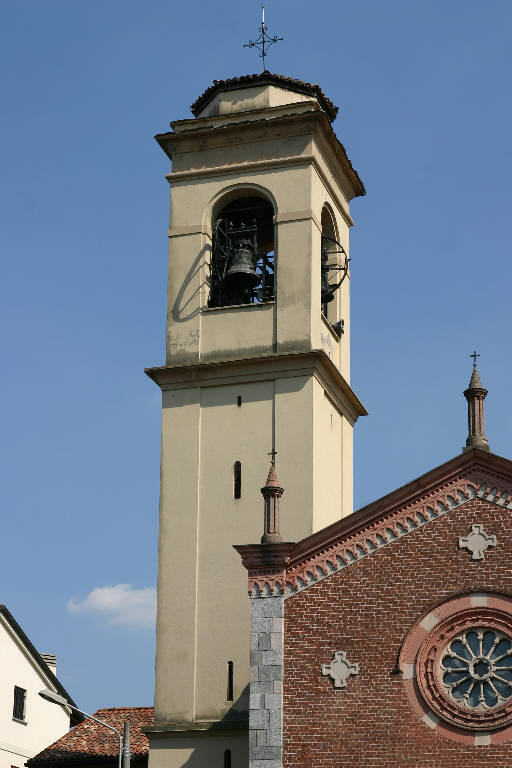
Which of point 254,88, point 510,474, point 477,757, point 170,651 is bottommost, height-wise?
point 477,757

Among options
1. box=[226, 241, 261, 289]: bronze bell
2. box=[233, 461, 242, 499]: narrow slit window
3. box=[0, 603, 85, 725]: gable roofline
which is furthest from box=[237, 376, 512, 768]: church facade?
box=[0, 603, 85, 725]: gable roofline

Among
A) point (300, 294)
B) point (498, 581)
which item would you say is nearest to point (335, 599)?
point (498, 581)

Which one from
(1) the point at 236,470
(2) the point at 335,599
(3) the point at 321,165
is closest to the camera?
(2) the point at 335,599

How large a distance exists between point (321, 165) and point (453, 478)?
1089 cm

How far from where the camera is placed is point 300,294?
109 feet

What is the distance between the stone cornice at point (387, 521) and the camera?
27.0 metres

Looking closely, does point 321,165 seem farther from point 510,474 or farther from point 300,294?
point 510,474

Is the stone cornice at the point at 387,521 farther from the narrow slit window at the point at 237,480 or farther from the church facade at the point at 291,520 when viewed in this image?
the narrow slit window at the point at 237,480

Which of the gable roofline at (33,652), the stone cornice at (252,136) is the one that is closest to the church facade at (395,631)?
the stone cornice at (252,136)

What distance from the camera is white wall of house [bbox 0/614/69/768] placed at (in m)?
40.2

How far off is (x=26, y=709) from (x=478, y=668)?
19590 millimetres

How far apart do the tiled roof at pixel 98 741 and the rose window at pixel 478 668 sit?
11.9 meters

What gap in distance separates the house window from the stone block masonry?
16.4 metres

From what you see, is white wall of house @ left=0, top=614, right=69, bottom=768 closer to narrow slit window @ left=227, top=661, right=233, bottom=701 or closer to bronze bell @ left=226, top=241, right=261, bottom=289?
narrow slit window @ left=227, top=661, right=233, bottom=701
